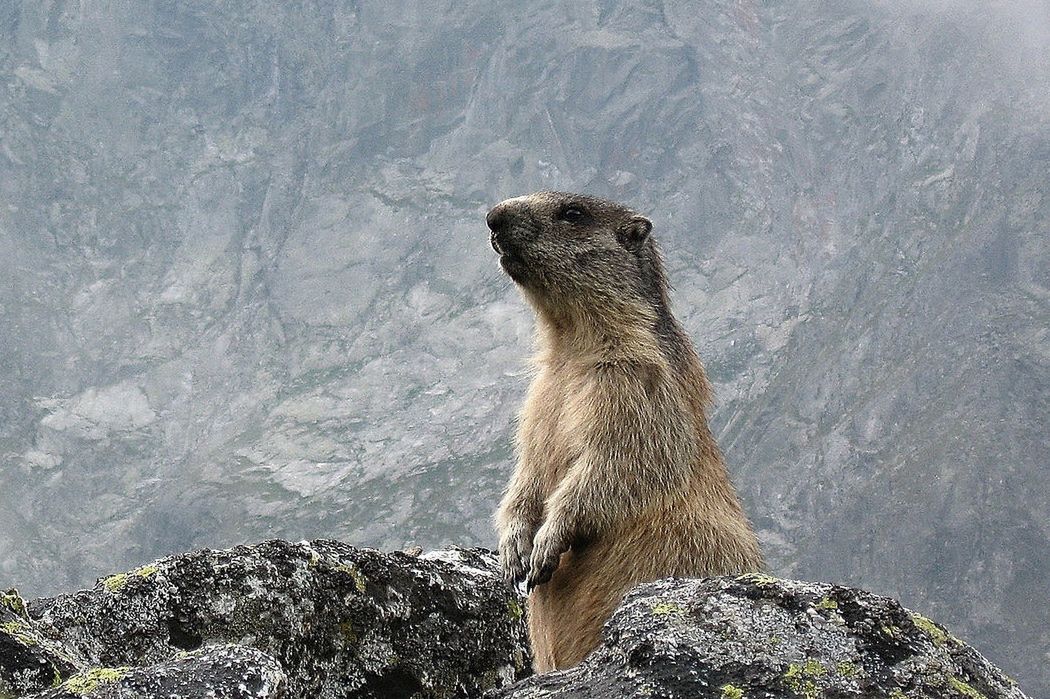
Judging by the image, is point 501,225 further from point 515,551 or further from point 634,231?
point 515,551

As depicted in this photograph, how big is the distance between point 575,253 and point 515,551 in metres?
3.29

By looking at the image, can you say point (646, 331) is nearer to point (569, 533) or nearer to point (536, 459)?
point (536, 459)

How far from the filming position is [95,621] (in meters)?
7.41

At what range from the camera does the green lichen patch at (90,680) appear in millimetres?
5469

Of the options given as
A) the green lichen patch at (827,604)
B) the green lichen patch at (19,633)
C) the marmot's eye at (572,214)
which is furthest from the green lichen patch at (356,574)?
the marmot's eye at (572,214)

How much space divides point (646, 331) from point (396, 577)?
12.5ft

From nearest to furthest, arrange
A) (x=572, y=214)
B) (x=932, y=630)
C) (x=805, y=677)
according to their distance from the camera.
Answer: (x=805, y=677) < (x=932, y=630) < (x=572, y=214)

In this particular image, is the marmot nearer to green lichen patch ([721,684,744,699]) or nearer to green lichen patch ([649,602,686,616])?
green lichen patch ([649,602,686,616])

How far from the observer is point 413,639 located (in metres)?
8.69

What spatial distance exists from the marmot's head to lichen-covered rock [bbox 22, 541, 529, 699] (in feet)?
11.8

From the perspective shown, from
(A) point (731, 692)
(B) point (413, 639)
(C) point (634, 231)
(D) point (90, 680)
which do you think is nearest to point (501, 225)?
(C) point (634, 231)

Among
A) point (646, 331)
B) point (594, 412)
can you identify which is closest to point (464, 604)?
point (594, 412)

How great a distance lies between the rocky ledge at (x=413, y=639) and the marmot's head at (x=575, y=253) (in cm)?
338

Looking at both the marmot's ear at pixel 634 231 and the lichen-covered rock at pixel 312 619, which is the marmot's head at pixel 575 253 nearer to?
the marmot's ear at pixel 634 231
